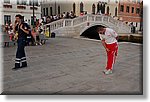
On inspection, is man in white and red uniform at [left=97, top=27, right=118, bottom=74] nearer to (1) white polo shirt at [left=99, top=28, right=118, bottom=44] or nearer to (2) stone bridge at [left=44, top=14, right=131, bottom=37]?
(1) white polo shirt at [left=99, top=28, right=118, bottom=44]

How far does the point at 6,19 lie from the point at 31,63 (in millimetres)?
13827

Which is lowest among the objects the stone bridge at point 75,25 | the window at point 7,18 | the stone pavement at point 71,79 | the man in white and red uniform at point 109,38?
the stone pavement at point 71,79

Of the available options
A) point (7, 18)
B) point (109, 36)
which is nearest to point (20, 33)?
point (109, 36)

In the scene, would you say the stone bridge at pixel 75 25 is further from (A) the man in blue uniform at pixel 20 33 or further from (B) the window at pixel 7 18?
(A) the man in blue uniform at pixel 20 33

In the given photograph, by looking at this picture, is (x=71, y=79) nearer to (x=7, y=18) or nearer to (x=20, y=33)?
(x=20, y=33)

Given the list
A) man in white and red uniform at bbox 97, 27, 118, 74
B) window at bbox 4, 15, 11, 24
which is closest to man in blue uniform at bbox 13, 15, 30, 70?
man in white and red uniform at bbox 97, 27, 118, 74

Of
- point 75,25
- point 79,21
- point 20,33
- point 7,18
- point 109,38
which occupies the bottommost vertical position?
point 109,38

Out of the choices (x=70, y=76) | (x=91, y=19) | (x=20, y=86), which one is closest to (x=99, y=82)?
(x=70, y=76)

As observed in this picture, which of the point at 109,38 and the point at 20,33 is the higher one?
the point at 20,33

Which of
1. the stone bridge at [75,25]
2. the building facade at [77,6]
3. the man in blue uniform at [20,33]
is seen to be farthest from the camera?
the building facade at [77,6]

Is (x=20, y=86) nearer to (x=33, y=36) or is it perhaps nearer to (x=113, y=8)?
(x=33, y=36)

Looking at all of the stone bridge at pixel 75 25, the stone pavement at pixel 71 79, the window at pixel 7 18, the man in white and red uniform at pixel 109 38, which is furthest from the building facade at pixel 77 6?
the man in white and red uniform at pixel 109 38

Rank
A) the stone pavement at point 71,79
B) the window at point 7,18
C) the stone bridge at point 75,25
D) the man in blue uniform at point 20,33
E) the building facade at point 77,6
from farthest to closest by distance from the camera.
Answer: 1. the building facade at point 77,6
2. the window at point 7,18
3. the stone bridge at point 75,25
4. the man in blue uniform at point 20,33
5. the stone pavement at point 71,79

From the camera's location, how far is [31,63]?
600 centimetres
